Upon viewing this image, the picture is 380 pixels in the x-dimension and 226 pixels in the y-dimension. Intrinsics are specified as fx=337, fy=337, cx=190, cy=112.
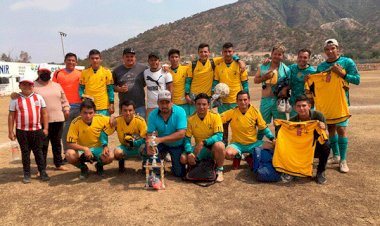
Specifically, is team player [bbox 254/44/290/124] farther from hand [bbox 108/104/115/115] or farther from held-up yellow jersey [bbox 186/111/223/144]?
hand [bbox 108/104/115/115]

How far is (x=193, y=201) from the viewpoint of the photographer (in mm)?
4691

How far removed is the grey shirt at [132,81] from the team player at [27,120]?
5.28 ft

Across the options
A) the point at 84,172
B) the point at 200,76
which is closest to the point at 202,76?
the point at 200,76

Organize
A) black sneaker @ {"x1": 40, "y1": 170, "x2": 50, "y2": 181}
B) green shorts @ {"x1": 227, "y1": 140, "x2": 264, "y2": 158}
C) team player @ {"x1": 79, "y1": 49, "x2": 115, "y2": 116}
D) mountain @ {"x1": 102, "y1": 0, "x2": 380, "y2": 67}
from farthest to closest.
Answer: mountain @ {"x1": 102, "y1": 0, "x2": 380, "y2": 67} < team player @ {"x1": 79, "y1": 49, "x2": 115, "y2": 116} < green shorts @ {"x1": 227, "y1": 140, "x2": 264, "y2": 158} < black sneaker @ {"x1": 40, "y1": 170, "x2": 50, "y2": 181}

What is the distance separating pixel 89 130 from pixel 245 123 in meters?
2.75

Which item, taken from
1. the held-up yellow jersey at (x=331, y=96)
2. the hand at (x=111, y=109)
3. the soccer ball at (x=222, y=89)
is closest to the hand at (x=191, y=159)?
the soccer ball at (x=222, y=89)

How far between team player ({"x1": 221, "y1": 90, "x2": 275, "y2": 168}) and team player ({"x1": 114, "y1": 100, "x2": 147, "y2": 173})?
1.54 metres

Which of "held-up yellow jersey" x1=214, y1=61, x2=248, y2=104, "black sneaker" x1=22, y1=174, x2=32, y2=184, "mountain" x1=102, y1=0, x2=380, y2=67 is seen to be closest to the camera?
"black sneaker" x1=22, y1=174, x2=32, y2=184

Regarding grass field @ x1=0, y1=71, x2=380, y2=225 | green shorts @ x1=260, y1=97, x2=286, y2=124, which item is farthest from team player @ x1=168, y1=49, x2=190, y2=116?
grass field @ x1=0, y1=71, x2=380, y2=225

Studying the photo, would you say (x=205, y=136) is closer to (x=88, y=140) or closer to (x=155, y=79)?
(x=155, y=79)

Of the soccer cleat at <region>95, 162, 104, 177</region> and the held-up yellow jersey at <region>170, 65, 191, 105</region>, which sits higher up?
the held-up yellow jersey at <region>170, 65, 191, 105</region>

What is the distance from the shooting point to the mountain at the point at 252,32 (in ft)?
299

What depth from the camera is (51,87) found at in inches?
245

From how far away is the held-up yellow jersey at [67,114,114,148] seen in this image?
5.84m
